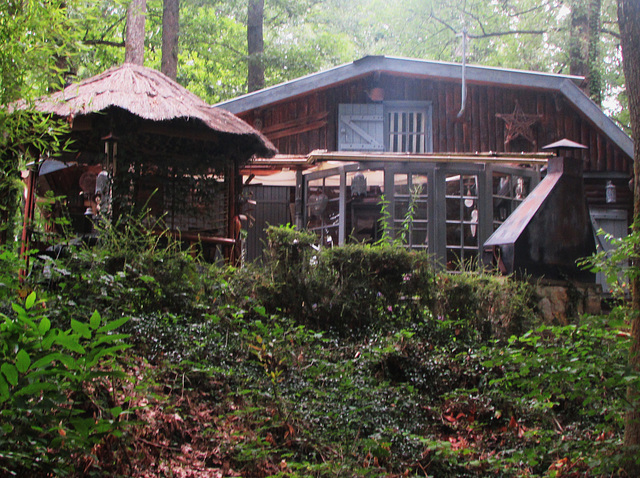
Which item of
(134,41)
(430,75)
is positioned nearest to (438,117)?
(430,75)

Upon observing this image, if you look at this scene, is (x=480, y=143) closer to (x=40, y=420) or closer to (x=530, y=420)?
(x=530, y=420)

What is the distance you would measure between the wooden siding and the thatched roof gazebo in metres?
4.30

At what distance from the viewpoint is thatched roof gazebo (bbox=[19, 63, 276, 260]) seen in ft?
23.8

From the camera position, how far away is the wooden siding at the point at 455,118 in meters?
13.0

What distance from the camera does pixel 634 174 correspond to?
11.9 feet

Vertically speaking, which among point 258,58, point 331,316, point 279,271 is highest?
point 258,58

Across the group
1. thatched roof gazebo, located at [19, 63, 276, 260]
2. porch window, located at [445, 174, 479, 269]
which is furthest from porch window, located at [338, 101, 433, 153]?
thatched roof gazebo, located at [19, 63, 276, 260]

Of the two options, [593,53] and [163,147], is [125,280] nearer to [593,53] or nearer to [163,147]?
[163,147]

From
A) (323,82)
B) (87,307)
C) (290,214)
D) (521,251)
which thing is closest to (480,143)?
(323,82)

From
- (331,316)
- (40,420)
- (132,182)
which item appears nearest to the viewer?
(40,420)

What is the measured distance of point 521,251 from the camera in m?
8.14

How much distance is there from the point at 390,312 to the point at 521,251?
105 inches

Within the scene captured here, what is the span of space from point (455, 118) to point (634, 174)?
380 inches

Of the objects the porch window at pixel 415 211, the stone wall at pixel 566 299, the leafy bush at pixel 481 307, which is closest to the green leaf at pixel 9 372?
the leafy bush at pixel 481 307
